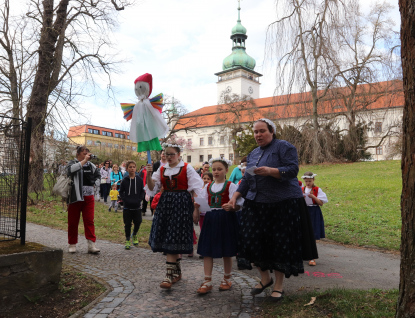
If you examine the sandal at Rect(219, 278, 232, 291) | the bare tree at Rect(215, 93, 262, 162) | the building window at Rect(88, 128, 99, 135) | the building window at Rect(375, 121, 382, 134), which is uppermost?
the building window at Rect(88, 128, 99, 135)

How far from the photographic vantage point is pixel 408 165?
8.98 feet

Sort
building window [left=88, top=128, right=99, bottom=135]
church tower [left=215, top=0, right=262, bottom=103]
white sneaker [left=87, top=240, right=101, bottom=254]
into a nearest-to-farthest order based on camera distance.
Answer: white sneaker [left=87, top=240, right=101, bottom=254] → church tower [left=215, top=0, right=262, bottom=103] → building window [left=88, top=128, right=99, bottom=135]

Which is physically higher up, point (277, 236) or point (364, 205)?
point (277, 236)

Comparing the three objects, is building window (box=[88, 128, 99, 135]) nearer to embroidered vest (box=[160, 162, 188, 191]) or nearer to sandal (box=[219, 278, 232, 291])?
embroidered vest (box=[160, 162, 188, 191])

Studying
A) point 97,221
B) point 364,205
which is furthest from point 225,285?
point 364,205

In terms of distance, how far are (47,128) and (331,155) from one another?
58.9ft

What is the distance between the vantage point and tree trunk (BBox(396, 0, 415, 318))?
8.75ft

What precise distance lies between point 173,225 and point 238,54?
88966mm

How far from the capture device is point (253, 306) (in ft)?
13.1

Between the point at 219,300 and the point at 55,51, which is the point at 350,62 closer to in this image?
the point at 55,51

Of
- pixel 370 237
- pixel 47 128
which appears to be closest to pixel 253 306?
pixel 370 237

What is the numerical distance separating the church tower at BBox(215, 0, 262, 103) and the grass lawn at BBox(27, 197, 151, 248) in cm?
7596

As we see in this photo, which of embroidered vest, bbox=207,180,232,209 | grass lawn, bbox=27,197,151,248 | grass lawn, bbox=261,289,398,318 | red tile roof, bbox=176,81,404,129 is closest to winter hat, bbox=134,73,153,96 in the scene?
embroidered vest, bbox=207,180,232,209

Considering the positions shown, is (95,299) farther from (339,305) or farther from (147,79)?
(147,79)
